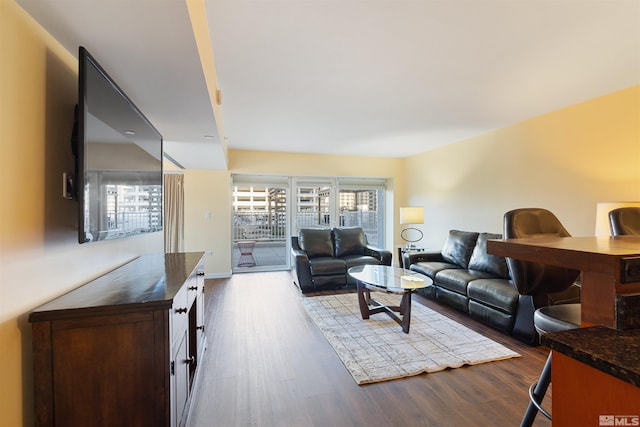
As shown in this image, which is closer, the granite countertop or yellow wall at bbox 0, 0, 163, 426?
the granite countertop

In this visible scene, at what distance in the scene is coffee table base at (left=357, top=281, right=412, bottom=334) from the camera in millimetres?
2742

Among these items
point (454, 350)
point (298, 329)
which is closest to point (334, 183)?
point (298, 329)

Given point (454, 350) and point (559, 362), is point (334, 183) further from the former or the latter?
point (559, 362)

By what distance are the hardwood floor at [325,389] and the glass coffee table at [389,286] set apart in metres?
0.66

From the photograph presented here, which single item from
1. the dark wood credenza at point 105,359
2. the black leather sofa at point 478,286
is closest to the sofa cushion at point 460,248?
the black leather sofa at point 478,286

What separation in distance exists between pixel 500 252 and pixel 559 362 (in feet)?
1.59

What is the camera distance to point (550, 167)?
3324 millimetres

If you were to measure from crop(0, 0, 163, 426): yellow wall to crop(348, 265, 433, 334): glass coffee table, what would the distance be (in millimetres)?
2420

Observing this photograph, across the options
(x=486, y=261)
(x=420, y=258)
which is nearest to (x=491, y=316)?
(x=486, y=261)

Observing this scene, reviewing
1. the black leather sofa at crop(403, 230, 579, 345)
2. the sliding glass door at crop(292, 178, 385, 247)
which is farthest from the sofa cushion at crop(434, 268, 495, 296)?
the sliding glass door at crop(292, 178, 385, 247)

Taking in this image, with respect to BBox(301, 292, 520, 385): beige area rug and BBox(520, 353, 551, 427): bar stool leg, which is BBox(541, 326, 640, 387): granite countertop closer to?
BBox(520, 353, 551, 427): bar stool leg

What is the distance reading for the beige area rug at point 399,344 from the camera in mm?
2129

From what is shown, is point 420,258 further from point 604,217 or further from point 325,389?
point 325,389

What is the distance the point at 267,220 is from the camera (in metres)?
5.68
